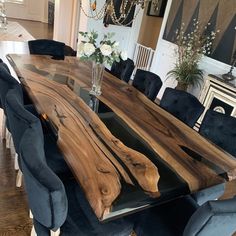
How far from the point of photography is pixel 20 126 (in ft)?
4.19

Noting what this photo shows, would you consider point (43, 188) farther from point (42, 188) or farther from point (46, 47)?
point (46, 47)

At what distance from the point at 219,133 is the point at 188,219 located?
750 millimetres

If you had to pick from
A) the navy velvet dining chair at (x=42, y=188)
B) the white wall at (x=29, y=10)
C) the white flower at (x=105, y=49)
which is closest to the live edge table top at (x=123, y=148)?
the navy velvet dining chair at (x=42, y=188)

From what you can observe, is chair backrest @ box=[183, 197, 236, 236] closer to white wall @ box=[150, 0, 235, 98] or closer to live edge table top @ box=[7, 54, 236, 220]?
live edge table top @ box=[7, 54, 236, 220]

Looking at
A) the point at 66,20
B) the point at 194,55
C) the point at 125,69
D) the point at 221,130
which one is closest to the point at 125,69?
the point at 125,69

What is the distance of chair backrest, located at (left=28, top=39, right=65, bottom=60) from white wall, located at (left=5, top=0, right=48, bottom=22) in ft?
27.2

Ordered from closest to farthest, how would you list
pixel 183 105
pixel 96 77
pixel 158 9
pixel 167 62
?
pixel 96 77, pixel 183 105, pixel 167 62, pixel 158 9

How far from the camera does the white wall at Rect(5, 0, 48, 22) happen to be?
33.0 feet

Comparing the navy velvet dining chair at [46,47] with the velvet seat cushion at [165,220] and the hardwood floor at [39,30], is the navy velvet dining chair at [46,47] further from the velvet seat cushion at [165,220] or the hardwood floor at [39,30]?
the hardwood floor at [39,30]

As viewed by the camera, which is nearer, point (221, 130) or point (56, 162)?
point (56, 162)

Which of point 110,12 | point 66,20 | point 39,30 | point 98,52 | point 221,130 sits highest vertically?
point 110,12

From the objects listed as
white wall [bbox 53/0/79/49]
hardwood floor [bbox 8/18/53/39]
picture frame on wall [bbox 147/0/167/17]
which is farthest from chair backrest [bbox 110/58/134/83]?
hardwood floor [bbox 8/18/53/39]

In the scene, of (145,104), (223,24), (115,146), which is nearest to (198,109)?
(145,104)

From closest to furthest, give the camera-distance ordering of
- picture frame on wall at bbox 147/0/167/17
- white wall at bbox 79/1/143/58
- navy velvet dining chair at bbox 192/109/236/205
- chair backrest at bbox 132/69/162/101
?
navy velvet dining chair at bbox 192/109/236/205
chair backrest at bbox 132/69/162/101
white wall at bbox 79/1/143/58
picture frame on wall at bbox 147/0/167/17
